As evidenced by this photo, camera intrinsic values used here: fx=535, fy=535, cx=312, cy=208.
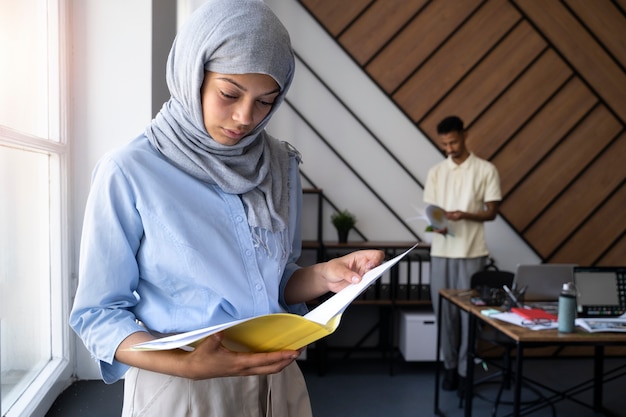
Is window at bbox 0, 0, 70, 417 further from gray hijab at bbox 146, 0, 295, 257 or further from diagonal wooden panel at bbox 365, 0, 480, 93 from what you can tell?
diagonal wooden panel at bbox 365, 0, 480, 93

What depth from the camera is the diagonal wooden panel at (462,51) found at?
4453 mm

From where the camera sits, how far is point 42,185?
1.89 m

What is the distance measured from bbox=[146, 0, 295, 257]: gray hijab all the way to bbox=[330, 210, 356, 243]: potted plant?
3122mm

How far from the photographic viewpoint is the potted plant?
420 centimetres

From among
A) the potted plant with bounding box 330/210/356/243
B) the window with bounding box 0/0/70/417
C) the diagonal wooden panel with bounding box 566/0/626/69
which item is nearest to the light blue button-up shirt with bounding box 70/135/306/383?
the window with bounding box 0/0/70/417

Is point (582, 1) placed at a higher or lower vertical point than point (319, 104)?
higher

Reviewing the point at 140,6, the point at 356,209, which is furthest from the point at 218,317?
the point at 356,209

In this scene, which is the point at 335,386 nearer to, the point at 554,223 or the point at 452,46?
the point at 554,223

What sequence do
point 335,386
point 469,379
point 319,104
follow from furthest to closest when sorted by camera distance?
point 319,104, point 335,386, point 469,379

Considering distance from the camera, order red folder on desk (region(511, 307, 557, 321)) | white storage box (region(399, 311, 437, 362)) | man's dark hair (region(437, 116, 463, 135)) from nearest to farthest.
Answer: red folder on desk (region(511, 307, 557, 321))
man's dark hair (region(437, 116, 463, 135))
white storage box (region(399, 311, 437, 362))

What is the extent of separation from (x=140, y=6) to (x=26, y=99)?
553mm

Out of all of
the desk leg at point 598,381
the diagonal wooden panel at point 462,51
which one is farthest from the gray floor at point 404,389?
the diagonal wooden panel at point 462,51

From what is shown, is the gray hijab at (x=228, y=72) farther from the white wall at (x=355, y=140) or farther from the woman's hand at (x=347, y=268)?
the white wall at (x=355, y=140)

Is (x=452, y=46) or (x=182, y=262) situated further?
(x=452, y=46)
